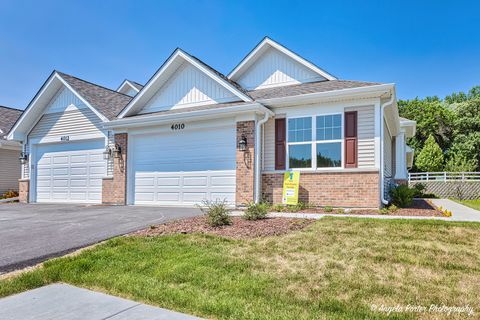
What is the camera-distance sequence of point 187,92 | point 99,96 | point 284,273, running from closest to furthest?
point 284,273, point 187,92, point 99,96

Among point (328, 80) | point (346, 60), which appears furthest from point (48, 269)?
point (346, 60)

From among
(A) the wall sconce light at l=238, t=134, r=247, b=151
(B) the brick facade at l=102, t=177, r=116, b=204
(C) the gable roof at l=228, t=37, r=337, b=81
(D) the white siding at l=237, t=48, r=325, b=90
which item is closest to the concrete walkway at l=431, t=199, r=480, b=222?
(A) the wall sconce light at l=238, t=134, r=247, b=151

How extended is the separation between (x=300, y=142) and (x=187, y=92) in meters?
4.83

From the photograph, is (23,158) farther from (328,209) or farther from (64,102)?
(328,209)

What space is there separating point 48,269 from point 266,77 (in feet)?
37.5

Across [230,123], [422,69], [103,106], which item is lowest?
[230,123]

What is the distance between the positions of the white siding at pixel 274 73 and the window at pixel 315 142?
3.23 meters

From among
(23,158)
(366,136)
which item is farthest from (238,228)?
(23,158)

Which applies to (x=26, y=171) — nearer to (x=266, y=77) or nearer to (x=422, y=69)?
(x=266, y=77)

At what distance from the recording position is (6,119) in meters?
19.7

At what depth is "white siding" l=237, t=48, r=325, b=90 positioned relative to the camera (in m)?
13.1

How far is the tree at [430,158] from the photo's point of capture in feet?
123

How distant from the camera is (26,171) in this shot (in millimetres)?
15188

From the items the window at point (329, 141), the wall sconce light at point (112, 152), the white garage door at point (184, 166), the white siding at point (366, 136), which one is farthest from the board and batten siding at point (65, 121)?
the white siding at point (366, 136)
